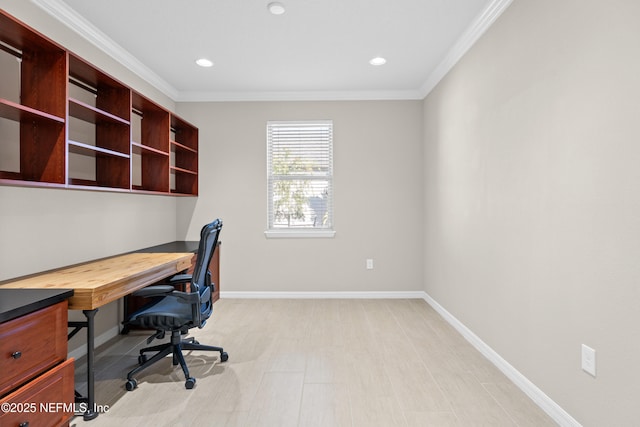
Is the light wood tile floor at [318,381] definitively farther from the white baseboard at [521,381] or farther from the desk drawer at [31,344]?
the desk drawer at [31,344]

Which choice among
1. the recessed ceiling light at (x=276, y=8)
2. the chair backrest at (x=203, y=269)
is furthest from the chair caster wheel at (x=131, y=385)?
the recessed ceiling light at (x=276, y=8)

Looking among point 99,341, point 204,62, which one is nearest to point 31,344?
point 99,341

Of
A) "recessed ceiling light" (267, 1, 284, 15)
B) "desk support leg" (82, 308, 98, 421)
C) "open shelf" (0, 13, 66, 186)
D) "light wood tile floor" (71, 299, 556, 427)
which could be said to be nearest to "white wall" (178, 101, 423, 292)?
"light wood tile floor" (71, 299, 556, 427)

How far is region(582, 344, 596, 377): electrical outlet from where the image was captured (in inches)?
65.1

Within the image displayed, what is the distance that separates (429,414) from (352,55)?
10.1ft

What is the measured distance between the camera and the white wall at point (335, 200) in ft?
14.9

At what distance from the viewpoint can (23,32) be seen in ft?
6.18

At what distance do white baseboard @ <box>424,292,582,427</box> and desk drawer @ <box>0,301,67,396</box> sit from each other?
2583mm

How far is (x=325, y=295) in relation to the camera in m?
4.54

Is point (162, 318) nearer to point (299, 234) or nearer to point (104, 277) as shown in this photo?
point (104, 277)

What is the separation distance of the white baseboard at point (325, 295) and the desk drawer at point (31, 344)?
287 centimetres

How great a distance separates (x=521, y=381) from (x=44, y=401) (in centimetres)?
262

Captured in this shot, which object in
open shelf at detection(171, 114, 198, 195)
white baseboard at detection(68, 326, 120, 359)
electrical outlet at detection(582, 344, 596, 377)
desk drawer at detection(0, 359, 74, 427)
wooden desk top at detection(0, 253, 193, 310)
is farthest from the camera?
open shelf at detection(171, 114, 198, 195)

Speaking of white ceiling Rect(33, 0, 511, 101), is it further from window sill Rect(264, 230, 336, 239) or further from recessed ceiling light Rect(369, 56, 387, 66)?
window sill Rect(264, 230, 336, 239)
